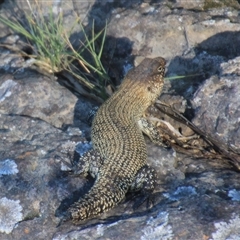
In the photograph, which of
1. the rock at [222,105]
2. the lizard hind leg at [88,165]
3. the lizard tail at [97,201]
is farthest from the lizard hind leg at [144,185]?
the rock at [222,105]

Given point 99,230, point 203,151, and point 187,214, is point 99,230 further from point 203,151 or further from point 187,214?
point 203,151

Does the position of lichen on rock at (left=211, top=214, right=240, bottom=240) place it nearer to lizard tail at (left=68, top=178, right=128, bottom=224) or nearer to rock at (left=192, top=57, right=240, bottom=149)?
lizard tail at (left=68, top=178, right=128, bottom=224)

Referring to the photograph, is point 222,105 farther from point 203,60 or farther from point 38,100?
point 38,100

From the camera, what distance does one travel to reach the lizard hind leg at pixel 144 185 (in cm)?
449

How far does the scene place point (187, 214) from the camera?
4125 mm

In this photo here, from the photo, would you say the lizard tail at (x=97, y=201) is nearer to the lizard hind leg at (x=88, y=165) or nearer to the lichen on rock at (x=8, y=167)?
the lizard hind leg at (x=88, y=165)

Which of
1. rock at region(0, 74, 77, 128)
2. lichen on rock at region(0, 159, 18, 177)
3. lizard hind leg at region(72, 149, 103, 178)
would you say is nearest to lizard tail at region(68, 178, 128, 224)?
lizard hind leg at region(72, 149, 103, 178)

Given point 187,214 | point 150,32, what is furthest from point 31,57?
point 187,214

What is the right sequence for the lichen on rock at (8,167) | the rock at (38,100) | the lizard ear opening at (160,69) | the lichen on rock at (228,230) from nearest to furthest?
the lichen on rock at (228,230)
the lichen on rock at (8,167)
the rock at (38,100)
the lizard ear opening at (160,69)

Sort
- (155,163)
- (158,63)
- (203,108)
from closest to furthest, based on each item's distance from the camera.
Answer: (155,163) < (203,108) < (158,63)

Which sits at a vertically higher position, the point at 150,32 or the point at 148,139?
the point at 150,32

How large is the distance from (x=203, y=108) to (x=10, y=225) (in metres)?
2.19

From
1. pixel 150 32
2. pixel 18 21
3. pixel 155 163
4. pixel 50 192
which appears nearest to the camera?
pixel 50 192

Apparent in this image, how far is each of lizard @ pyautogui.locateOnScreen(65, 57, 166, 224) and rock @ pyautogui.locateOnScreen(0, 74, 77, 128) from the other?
1.41 ft
